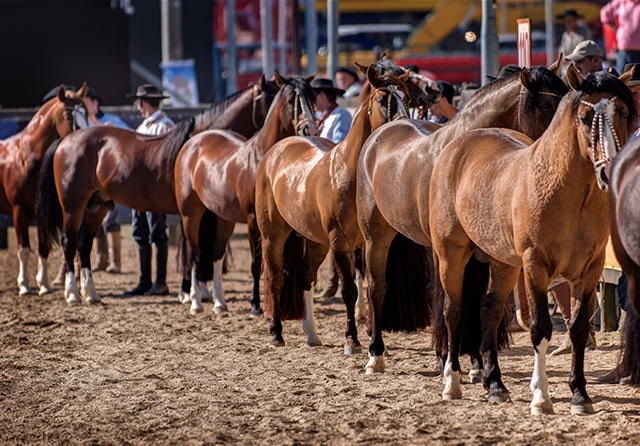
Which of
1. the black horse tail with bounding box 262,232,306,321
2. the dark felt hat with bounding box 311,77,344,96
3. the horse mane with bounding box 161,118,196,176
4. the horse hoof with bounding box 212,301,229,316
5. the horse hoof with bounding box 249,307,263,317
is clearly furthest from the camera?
the horse mane with bounding box 161,118,196,176

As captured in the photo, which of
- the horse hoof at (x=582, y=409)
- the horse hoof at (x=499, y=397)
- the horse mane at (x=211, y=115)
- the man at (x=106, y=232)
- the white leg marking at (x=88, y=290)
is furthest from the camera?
the man at (x=106, y=232)

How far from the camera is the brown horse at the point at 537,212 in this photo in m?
6.32

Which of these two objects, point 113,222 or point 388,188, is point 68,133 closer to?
point 113,222

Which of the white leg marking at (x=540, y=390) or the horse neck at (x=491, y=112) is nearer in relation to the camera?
the white leg marking at (x=540, y=390)

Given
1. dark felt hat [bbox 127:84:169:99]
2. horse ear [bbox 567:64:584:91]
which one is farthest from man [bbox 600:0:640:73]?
horse ear [bbox 567:64:584:91]

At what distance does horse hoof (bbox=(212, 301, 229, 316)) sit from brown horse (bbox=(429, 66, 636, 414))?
4.46 m

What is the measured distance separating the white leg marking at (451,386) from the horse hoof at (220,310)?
176 inches

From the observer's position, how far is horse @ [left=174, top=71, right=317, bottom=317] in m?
11.1

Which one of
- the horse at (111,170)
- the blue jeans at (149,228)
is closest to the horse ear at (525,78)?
the horse at (111,170)

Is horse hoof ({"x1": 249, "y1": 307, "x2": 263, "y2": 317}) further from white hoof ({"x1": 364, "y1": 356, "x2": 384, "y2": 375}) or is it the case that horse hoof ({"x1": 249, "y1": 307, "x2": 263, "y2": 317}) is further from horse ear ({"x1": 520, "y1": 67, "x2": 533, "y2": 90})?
horse ear ({"x1": 520, "y1": 67, "x2": 533, "y2": 90})

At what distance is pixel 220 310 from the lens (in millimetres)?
11648

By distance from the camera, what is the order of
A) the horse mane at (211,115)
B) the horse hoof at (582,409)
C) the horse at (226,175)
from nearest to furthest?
the horse hoof at (582,409), the horse at (226,175), the horse mane at (211,115)

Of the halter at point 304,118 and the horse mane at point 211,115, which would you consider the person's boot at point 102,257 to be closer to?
the horse mane at point 211,115

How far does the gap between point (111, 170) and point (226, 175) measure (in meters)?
1.80
